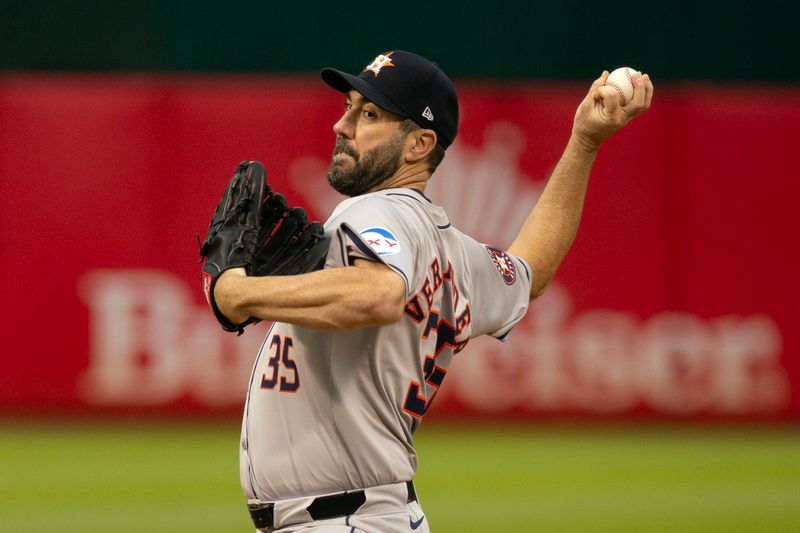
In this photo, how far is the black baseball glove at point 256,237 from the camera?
3.00 metres

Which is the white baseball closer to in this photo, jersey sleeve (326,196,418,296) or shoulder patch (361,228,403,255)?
jersey sleeve (326,196,418,296)

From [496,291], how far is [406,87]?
64 cm

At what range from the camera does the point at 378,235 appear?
2.99m

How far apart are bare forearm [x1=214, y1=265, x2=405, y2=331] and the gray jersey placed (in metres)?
0.09

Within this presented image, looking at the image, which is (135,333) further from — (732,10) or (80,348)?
(732,10)

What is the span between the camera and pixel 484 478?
857cm

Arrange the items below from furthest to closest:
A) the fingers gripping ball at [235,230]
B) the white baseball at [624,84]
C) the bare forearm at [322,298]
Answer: the white baseball at [624,84]
the fingers gripping ball at [235,230]
the bare forearm at [322,298]

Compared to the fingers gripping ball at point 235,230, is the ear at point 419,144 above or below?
above

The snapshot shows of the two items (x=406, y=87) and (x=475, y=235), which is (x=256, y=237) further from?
(x=475, y=235)

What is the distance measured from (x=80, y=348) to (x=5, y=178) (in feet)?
4.86

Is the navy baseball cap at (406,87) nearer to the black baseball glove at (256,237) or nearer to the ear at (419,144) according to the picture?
the ear at (419,144)

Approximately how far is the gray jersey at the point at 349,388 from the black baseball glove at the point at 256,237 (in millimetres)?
66

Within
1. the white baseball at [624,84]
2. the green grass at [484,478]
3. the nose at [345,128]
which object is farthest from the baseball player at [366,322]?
the green grass at [484,478]

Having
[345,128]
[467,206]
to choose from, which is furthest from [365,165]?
[467,206]
